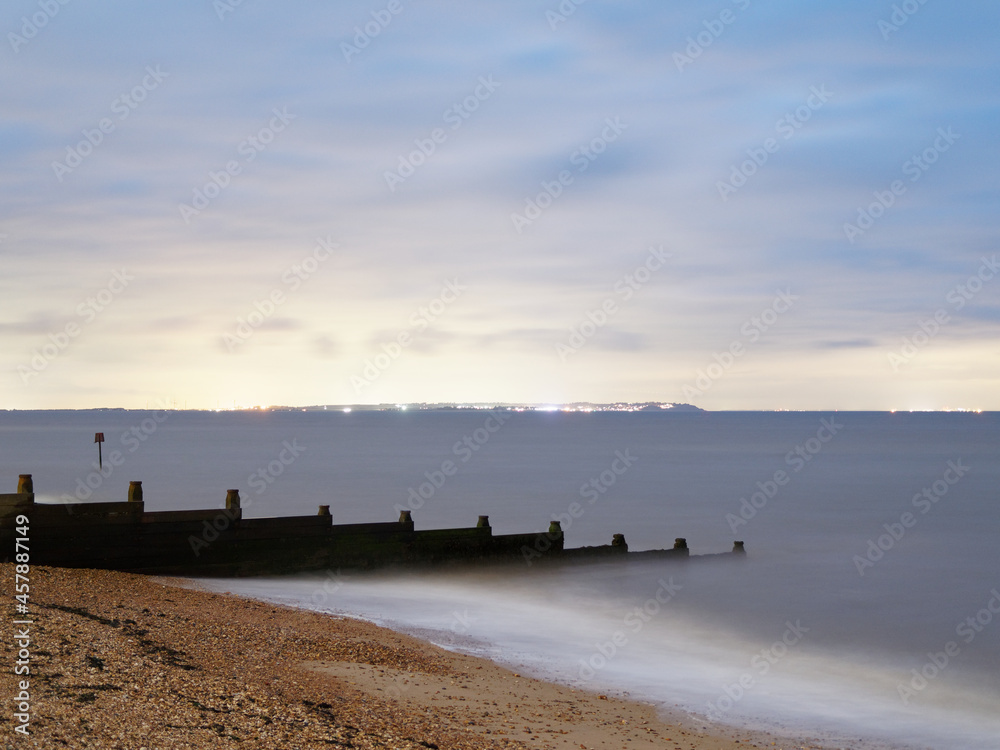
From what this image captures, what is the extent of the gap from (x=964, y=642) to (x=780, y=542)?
18.9m

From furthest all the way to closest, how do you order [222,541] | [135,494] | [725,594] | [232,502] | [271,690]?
[725,594]
[232,502]
[222,541]
[135,494]
[271,690]

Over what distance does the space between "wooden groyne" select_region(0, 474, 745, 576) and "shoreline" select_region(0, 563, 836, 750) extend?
2590mm

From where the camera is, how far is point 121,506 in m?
21.7

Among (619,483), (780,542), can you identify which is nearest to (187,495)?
(619,483)

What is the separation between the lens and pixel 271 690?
37.5 ft

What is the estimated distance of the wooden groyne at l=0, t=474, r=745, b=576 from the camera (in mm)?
20500

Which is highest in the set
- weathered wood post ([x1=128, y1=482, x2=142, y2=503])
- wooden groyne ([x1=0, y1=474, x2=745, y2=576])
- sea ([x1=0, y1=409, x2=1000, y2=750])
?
weathered wood post ([x1=128, y1=482, x2=142, y2=503])

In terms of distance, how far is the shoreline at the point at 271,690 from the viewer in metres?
9.49

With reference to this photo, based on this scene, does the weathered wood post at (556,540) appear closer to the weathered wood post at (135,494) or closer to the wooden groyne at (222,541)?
the wooden groyne at (222,541)

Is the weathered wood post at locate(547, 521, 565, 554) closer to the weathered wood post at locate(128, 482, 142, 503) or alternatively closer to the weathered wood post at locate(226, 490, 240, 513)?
the weathered wood post at locate(226, 490, 240, 513)

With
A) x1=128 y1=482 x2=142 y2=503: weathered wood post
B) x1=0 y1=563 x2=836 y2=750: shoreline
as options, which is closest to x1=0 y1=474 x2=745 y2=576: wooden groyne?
x1=128 y1=482 x2=142 y2=503: weathered wood post

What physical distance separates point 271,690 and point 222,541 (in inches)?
490

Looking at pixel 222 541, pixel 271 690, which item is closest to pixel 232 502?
pixel 222 541

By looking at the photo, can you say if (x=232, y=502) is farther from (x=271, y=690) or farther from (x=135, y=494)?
(x=271, y=690)
